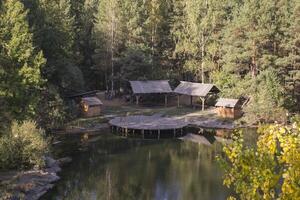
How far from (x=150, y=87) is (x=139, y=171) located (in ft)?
76.0

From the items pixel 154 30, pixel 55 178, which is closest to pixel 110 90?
pixel 154 30

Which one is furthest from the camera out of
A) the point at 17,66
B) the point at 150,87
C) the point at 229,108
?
→ the point at 150,87

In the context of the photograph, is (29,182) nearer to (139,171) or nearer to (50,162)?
(50,162)

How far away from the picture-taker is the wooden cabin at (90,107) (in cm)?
4781

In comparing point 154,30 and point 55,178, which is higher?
point 154,30

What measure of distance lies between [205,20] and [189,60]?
697 centimetres

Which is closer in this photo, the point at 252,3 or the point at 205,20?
the point at 252,3

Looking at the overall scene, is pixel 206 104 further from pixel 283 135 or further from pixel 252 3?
pixel 283 135

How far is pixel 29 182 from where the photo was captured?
26.1 metres

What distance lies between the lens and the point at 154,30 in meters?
62.7

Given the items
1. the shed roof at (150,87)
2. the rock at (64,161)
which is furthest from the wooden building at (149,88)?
the rock at (64,161)

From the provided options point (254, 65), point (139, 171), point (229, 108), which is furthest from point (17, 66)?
point (254, 65)

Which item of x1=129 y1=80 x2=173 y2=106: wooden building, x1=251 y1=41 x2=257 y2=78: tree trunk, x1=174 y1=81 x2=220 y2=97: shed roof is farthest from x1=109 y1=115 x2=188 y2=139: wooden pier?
x1=251 y1=41 x2=257 y2=78: tree trunk

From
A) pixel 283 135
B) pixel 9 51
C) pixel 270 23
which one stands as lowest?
pixel 283 135
